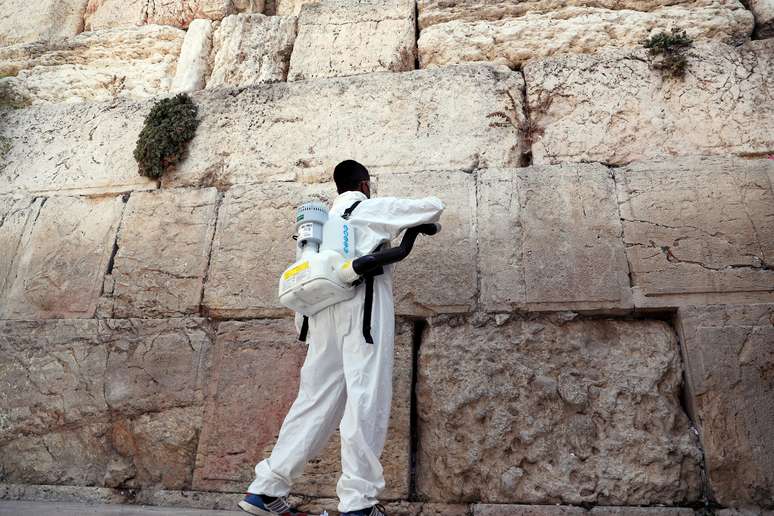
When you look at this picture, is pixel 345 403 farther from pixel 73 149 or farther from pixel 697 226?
pixel 73 149

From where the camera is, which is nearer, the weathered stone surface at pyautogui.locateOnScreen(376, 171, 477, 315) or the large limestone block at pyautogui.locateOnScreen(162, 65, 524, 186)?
the weathered stone surface at pyautogui.locateOnScreen(376, 171, 477, 315)

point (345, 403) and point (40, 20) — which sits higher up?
point (40, 20)

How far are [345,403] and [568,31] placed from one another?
3.50m

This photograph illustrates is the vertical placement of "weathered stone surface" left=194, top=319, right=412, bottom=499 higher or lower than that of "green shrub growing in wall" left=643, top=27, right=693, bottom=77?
lower

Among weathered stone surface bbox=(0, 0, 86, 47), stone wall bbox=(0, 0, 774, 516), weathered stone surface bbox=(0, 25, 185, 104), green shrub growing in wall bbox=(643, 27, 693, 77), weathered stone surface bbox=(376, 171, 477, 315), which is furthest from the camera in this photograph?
weathered stone surface bbox=(0, 0, 86, 47)

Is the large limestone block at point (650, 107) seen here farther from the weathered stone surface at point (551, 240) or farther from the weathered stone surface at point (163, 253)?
the weathered stone surface at point (163, 253)

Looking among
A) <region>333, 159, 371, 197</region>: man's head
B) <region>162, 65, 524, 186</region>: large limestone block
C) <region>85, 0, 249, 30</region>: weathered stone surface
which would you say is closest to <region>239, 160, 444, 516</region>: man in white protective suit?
<region>333, 159, 371, 197</region>: man's head

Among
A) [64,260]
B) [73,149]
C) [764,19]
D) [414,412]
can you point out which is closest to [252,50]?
[73,149]

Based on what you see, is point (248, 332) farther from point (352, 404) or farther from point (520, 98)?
point (520, 98)

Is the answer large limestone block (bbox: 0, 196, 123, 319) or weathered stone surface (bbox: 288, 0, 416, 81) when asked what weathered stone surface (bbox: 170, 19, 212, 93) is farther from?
large limestone block (bbox: 0, 196, 123, 319)

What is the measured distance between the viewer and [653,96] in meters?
4.00

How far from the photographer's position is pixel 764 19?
170 inches

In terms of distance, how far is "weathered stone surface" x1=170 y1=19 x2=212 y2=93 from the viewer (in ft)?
16.4

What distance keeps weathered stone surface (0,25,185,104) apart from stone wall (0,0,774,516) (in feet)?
1.21
